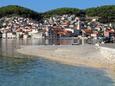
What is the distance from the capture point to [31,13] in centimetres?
19812

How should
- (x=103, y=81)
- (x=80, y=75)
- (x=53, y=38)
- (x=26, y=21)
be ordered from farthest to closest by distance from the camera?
1. (x=26, y=21)
2. (x=53, y=38)
3. (x=80, y=75)
4. (x=103, y=81)

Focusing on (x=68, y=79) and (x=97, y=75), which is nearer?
(x=68, y=79)

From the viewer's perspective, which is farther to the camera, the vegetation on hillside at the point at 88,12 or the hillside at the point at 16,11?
the hillside at the point at 16,11

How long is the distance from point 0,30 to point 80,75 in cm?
13550

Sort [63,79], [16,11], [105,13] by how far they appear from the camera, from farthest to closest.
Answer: [16,11]
[105,13]
[63,79]

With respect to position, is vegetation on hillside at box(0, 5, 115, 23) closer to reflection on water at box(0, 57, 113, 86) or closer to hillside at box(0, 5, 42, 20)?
hillside at box(0, 5, 42, 20)

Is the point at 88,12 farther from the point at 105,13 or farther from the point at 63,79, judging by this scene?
the point at 63,79

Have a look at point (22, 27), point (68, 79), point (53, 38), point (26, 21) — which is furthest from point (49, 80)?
point (26, 21)

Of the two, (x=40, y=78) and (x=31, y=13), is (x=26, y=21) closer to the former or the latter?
(x=31, y=13)

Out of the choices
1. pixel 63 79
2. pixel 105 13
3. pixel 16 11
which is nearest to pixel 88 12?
pixel 105 13

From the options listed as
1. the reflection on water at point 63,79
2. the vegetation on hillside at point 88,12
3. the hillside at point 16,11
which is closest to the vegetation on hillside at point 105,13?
the vegetation on hillside at point 88,12

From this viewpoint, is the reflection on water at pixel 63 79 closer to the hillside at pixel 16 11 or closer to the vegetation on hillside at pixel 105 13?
the vegetation on hillside at pixel 105 13

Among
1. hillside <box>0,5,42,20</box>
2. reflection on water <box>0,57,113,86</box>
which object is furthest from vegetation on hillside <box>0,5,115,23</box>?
reflection on water <box>0,57,113,86</box>

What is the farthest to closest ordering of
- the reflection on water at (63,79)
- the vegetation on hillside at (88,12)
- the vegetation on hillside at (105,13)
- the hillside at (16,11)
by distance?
the hillside at (16,11) < the vegetation on hillside at (88,12) < the vegetation on hillside at (105,13) < the reflection on water at (63,79)
